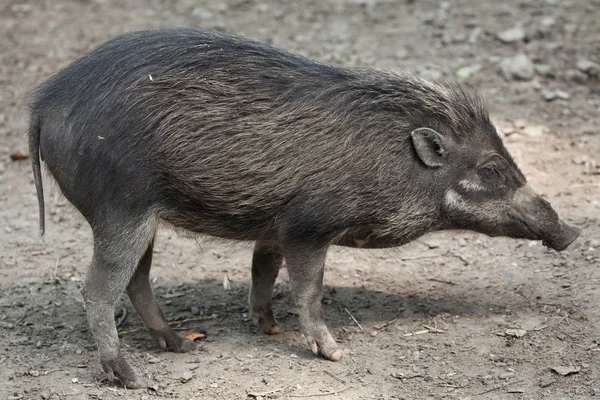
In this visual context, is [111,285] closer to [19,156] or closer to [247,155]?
[247,155]

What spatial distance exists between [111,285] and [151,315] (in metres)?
0.61

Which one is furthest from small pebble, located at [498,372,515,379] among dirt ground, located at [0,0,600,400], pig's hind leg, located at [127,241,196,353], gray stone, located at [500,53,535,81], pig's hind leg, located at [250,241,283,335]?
gray stone, located at [500,53,535,81]

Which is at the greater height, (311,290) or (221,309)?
(311,290)

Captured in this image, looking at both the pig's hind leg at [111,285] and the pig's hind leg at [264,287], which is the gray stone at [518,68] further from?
the pig's hind leg at [111,285]

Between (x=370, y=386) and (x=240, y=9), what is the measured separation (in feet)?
21.3

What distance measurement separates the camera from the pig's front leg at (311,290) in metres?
5.45

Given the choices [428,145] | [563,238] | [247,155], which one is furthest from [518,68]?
[247,155]

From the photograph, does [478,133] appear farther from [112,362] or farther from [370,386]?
[112,362]

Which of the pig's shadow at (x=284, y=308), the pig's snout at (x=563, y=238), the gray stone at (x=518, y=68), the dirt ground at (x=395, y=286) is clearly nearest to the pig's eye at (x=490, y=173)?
the pig's snout at (x=563, y=238)

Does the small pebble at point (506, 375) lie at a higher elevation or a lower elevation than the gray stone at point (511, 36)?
lower

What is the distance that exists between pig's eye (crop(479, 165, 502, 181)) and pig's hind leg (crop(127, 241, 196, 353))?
213 cm

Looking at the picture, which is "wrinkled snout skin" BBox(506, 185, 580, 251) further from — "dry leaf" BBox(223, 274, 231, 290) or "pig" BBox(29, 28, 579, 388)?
"dry leaf" BBox(223, 274, 231, 290)

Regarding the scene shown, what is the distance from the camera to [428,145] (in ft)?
Answer: 18.1

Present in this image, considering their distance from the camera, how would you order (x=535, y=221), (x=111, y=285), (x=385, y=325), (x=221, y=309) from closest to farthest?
(x=111, y=285), (x=535, y=221), (x=385, y=325), (x=221, y=309)
